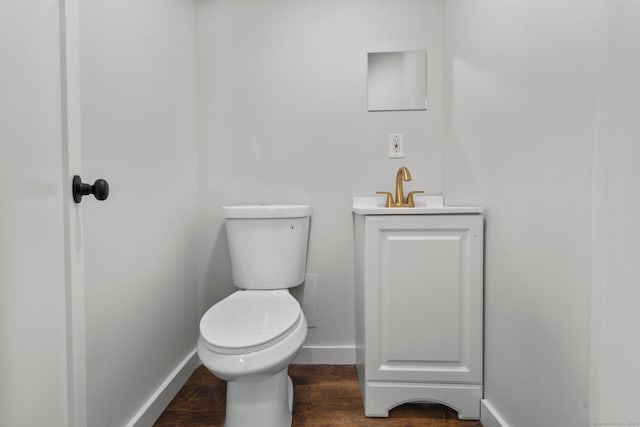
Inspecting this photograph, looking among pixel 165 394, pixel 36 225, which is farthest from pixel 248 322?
pixel 36 225

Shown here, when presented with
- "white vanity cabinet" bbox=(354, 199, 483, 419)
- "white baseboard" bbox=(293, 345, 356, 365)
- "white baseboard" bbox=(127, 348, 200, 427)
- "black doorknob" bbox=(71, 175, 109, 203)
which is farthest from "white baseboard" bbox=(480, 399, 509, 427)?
"black doorknob" bbox=(71, 175, 109, 203)

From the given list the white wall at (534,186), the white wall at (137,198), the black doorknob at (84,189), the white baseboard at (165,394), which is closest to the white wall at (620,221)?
the white wall at (534,186)

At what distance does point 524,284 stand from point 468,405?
1.91 ft

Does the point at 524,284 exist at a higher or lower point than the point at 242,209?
lower

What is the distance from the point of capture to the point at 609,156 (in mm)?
544

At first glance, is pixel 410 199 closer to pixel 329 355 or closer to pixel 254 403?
pixel 329 355

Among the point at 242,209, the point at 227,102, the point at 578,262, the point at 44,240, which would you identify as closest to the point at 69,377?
the point at 44,240

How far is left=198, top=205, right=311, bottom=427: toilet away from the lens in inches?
40.9

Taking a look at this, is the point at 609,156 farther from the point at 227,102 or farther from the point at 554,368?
the point at 227,102

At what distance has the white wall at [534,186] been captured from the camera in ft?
2.60

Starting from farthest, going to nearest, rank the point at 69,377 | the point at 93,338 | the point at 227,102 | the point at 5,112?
the point at 227,102 → the point at 93,338 → the point at 69,377 → the point at 5,112

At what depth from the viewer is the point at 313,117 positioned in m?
1.73

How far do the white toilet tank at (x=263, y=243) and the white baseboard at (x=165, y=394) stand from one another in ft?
1.45

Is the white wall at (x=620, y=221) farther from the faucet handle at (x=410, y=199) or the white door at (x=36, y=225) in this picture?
the faucet handle at (x=410, y=199)
